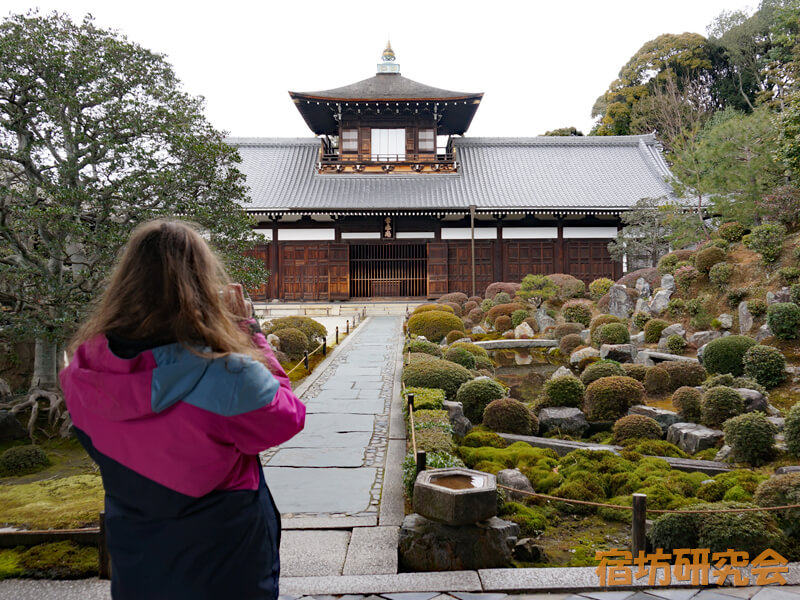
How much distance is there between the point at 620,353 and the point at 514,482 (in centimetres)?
678

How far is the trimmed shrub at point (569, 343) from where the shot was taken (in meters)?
12.4

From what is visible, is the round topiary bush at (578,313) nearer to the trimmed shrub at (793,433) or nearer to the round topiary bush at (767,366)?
the round topiary bush at (767,366)

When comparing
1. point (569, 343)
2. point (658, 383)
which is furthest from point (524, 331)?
point (658, 383)

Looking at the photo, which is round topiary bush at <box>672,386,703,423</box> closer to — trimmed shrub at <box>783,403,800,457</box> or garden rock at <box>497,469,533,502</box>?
trimmed shrub at <box>783,403,800,457</box>

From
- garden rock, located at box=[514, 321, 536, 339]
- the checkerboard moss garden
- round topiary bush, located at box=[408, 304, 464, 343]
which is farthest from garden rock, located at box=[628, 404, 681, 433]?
round topiary bush, located at box=[408, 304, 464, 343]

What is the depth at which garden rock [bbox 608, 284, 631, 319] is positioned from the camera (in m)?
14.0

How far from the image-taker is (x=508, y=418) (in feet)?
22.9

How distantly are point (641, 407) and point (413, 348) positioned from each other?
4.52 m

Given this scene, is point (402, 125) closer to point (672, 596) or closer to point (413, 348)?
point (413, 348)

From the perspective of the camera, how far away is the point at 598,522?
453 centimetres

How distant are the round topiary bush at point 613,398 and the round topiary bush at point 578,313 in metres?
6.31

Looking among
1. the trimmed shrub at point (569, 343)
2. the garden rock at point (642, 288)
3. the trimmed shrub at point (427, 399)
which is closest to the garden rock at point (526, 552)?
the trimmed shrub at point (427, 399)

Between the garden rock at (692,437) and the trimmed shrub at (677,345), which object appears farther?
the trimmed shrub at (677,345)

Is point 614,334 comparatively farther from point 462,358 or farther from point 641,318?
point 462,358
